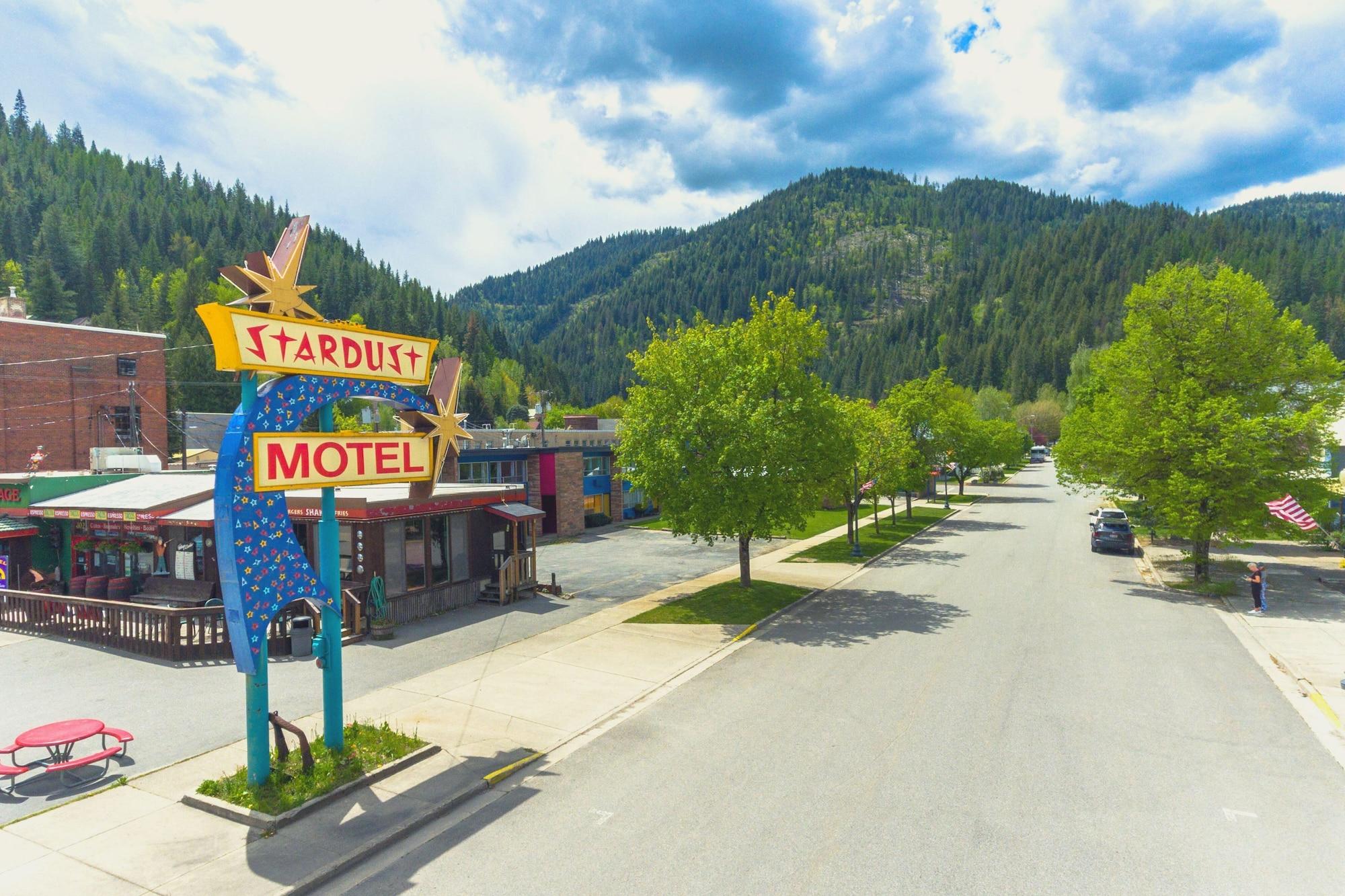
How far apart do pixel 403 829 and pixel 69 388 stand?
52.4 metres

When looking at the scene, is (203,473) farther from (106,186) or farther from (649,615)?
(106,186)

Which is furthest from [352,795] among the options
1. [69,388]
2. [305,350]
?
[69,388]

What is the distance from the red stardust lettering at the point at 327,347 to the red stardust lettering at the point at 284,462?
1288 millimetres

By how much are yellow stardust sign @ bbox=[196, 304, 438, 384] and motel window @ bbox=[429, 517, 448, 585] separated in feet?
31.9

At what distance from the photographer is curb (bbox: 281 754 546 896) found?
735cm

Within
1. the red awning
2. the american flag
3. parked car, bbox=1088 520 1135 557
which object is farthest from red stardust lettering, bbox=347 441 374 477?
parked car, bbox=1088 520 1135 557

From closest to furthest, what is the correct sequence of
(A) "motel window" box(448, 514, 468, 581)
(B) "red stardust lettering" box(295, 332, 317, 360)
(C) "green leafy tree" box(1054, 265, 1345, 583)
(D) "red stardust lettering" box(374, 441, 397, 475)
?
1. (B) "red stardust lettering" box(295, 332, 317, 360)
2. (D) "red stardust lettering" box(374, 441, 397, 475)
3. (A) "motel window" box(448, 514, 468, 581)
4. (C) "green leafy tree" box(1054, 265, 1345, 583)

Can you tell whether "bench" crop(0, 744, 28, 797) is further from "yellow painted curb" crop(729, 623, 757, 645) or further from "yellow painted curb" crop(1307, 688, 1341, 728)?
"yellow painted curb" crop(1307, 688, 1341, 728)

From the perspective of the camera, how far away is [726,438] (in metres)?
20.7

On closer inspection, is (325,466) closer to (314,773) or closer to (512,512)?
(314,773)

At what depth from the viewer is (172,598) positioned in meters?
19.4

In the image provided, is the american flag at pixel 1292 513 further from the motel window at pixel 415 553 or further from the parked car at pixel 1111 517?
the motel window at pixel 415 553

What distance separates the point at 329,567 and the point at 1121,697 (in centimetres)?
1377

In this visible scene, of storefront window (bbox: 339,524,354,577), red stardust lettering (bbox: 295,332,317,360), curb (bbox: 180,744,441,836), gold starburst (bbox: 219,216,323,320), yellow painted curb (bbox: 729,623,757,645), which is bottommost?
yellow painted curb (bbox: 729,623,757,645)
